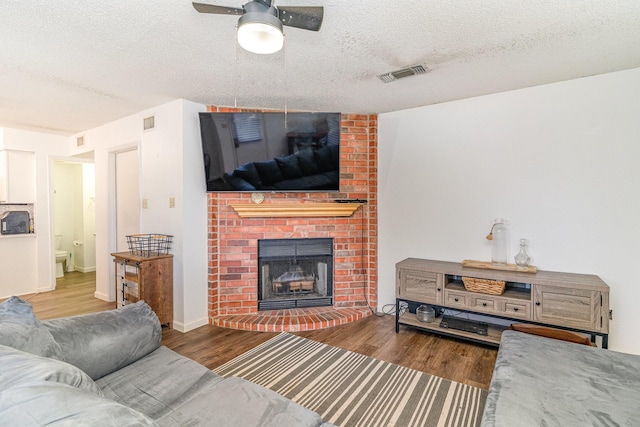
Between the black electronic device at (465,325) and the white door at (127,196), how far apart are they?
358cm

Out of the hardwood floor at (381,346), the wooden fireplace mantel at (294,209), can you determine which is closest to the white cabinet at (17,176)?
the hardwood floor at (381,346)

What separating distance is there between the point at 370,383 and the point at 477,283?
1310 millimetres

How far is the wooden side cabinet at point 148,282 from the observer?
9.46 ft

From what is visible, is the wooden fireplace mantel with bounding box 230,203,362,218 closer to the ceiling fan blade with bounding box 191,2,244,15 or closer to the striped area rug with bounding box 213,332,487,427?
the striped area rug with bounding box 213,332,487,427

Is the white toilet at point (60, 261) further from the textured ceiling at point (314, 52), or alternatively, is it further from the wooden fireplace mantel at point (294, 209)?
the wooden fireplace mantel at point (294, 209)

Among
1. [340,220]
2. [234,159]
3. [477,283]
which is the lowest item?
[477,283]

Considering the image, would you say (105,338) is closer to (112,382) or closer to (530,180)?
(112,382)

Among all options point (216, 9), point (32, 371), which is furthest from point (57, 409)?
point (216, 9)

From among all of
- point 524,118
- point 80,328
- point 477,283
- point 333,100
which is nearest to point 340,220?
point 333,100

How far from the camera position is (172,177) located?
10.3ft

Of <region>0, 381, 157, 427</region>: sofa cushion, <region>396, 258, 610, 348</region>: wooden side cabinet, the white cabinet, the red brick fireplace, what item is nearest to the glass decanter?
<region>396, 258, 610, 348</region>: wooden side cabinet

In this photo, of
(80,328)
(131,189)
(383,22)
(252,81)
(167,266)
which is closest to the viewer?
(80,328)

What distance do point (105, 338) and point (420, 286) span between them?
250 centimetres

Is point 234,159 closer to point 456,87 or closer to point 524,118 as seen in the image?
point 456,87
